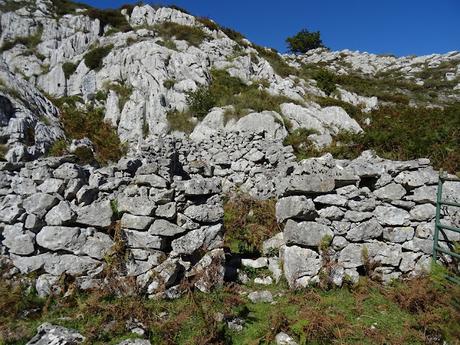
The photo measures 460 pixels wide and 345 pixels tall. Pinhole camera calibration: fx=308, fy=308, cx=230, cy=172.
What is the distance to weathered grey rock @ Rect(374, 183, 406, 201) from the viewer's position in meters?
7.49

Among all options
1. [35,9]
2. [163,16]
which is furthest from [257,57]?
[35,9]

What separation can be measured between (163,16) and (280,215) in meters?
34.1

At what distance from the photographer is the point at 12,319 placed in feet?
18.6

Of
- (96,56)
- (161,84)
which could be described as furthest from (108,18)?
(161,84)

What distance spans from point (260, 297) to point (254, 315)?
0.66 metres

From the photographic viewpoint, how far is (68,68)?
27.5 m

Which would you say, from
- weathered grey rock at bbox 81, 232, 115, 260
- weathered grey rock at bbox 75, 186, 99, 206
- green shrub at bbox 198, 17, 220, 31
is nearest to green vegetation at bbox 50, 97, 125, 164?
weathered grey rock at bbox 75, 186, 99, 206

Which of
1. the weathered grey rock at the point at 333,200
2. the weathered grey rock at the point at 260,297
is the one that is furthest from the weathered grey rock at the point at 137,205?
the weathered grey rock at the point at 333,200

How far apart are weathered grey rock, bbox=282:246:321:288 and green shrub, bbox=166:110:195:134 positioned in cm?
1365

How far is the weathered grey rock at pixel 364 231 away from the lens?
7.38 meters

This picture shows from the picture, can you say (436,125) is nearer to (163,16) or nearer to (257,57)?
(257,57)

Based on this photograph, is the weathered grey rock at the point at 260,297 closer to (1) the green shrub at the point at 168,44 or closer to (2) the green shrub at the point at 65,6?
(1) the green shrub at the point at 168,44

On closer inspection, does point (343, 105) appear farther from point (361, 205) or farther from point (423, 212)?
point (361, 205)

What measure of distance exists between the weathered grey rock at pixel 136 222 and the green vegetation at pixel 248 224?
316 centimetres
